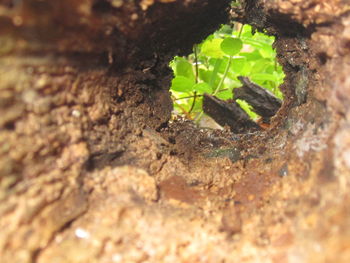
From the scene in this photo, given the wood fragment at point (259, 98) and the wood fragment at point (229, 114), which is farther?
the wood fragment at point (259, 98)

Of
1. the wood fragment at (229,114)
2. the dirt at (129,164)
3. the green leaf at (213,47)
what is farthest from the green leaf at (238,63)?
the dirt at (129,164)

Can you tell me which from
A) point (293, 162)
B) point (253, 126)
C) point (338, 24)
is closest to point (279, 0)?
point (338, 24)

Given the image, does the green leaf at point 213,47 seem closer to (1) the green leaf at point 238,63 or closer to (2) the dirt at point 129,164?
(1) the green leaf at point 238,63

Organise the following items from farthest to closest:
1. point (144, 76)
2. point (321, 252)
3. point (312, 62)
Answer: point (144, 76) < point (312, 62) < point (321, 252)

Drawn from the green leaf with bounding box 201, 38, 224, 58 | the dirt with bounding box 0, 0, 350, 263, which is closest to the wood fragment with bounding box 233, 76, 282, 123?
the green leaf with bounding box 201, 38, 224, 58

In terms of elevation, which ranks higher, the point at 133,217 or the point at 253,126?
the point at 133,217

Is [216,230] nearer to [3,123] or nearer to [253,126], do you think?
[3,123]

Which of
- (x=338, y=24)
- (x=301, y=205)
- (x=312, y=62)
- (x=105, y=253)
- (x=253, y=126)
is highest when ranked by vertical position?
(x=338, y=24)
